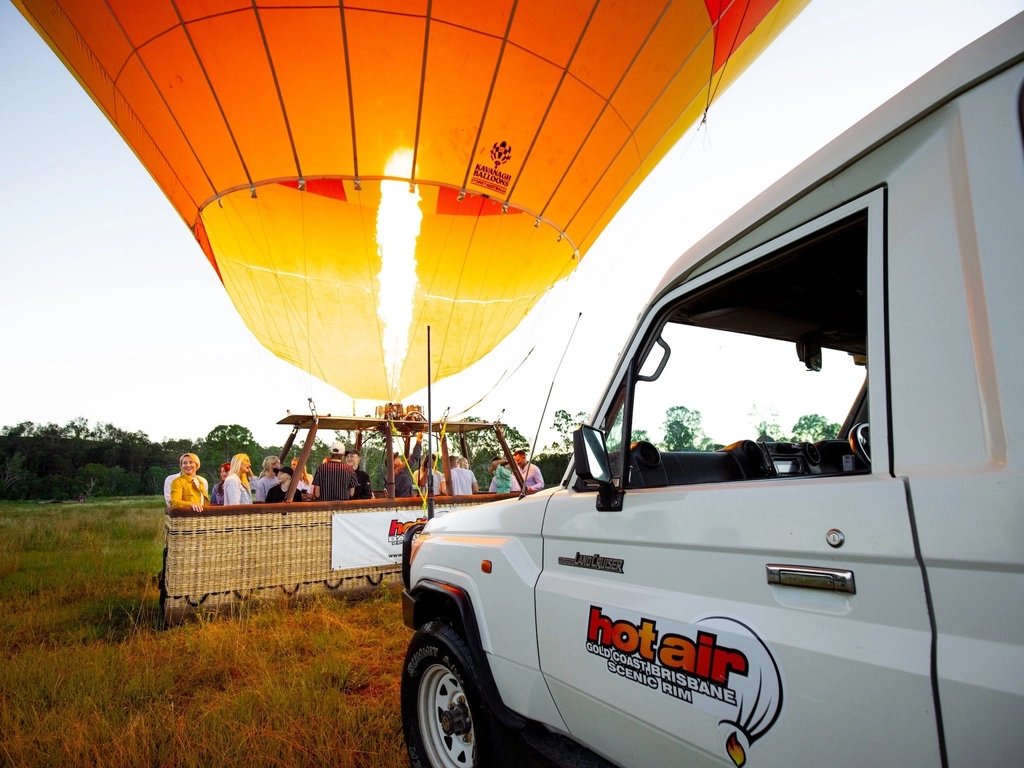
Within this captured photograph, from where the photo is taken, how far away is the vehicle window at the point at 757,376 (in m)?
1.68

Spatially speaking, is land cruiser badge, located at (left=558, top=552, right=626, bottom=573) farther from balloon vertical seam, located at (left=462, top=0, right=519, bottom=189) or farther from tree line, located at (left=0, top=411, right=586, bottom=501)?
tree line, located at (left=0, top=411, right=586, bottom=501)

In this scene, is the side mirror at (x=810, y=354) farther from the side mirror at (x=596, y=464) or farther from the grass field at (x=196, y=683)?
the grass field at (x=196, y=683)

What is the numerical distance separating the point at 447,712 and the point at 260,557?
454 centimetres

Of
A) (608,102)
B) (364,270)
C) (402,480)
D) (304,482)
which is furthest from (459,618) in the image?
(304,482)

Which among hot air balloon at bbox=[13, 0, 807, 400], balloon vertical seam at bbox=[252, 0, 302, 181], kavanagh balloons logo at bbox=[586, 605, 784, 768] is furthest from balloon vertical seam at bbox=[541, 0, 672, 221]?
kavanagh balloons logo at bbox=[586, 605, 784, 768]

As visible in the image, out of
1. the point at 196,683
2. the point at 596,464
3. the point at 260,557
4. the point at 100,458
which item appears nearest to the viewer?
the point at 596,464

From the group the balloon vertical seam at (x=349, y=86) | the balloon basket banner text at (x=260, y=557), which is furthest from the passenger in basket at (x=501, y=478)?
the balloon vertical seam at (x=349, y=86)

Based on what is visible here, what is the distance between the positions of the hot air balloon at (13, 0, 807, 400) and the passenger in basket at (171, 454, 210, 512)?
3.23 metres

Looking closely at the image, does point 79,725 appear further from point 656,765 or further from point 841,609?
point 841,609

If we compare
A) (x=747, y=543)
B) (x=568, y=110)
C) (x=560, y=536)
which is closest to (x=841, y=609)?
(x=747, y=543)

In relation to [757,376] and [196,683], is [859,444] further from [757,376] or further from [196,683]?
[196,683]

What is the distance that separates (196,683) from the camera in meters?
4.27

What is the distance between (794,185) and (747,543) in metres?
0.89

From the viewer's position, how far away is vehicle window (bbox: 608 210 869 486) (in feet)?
5.51
